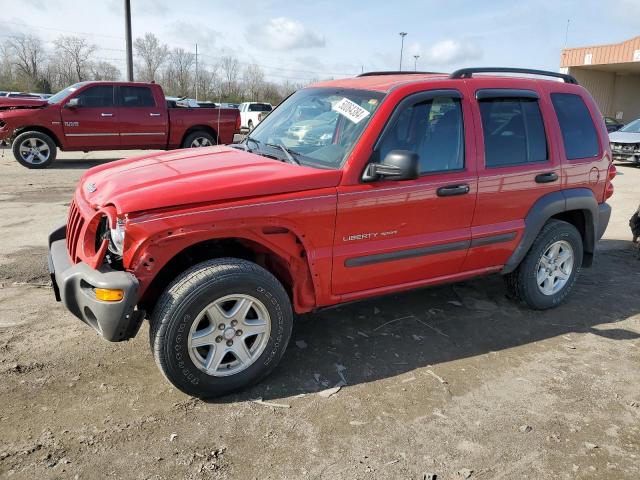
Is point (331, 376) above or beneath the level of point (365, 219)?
beneath

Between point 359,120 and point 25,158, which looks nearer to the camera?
point 359,120

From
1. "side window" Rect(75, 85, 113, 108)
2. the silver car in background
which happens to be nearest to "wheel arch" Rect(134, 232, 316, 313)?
"side window" Rect(75, 85, 113, 108)

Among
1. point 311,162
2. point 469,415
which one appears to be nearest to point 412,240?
point 311,162

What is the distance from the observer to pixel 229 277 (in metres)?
2.98

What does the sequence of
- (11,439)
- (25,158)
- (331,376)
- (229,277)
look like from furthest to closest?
(25,158) → (331,376) → (229,277) → (11,439)

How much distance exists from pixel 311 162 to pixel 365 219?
52 centimetres

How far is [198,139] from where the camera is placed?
13523mm

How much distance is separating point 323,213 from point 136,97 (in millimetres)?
10872

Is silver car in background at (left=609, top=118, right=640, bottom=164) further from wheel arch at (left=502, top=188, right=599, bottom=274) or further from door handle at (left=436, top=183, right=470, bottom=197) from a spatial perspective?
door handle at (left=436, top=183, right=470, bottom=197)

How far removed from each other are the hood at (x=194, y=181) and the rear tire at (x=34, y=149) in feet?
31.0

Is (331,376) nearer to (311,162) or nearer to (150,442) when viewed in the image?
(150,442)

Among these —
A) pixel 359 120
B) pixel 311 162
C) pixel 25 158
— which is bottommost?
pixel 25 158

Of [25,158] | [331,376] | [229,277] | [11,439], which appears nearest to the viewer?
[11,439]

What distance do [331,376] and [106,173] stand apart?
2066 millimetres
